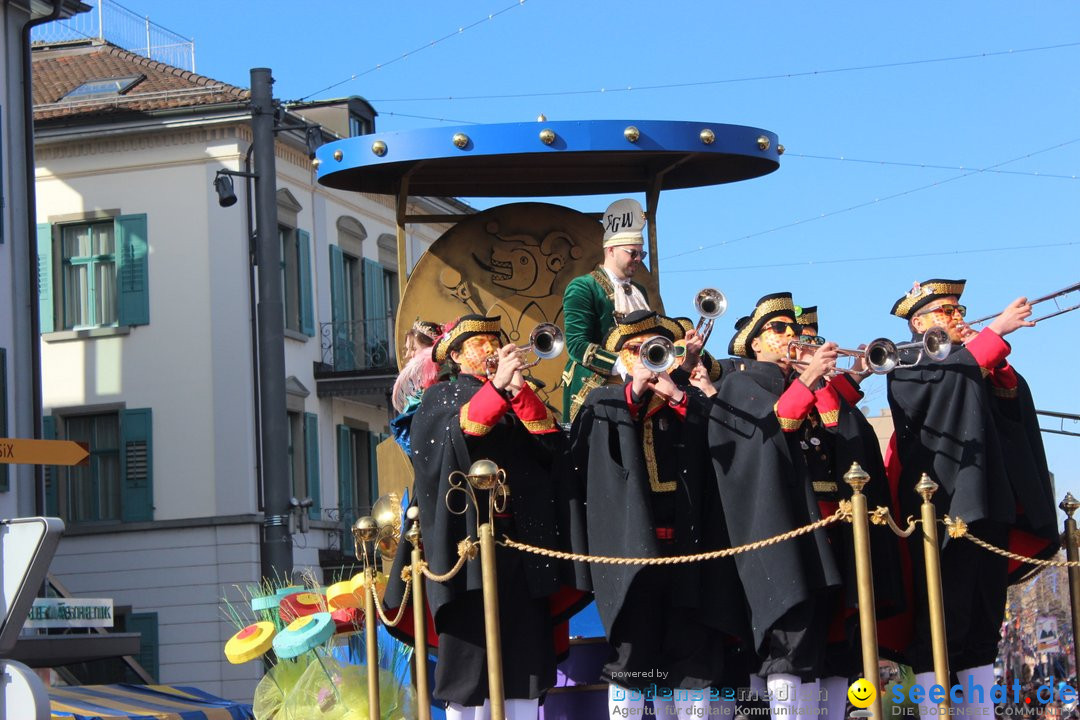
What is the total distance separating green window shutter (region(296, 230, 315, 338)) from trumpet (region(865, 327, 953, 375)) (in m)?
22.9

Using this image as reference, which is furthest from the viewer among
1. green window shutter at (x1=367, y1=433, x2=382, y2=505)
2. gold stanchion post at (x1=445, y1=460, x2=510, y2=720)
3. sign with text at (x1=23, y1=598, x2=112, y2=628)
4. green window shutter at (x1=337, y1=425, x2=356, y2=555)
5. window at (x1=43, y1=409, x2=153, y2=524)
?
green window shutter at (x1=367, y1=433, x2=382, y2=505)

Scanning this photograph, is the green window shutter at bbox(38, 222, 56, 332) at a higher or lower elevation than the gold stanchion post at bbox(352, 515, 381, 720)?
higher

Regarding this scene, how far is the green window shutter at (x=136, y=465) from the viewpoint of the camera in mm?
28312

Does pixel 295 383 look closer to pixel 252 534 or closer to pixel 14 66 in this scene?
pixel 252 534

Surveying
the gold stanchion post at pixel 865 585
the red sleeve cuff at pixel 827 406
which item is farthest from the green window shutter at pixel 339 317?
the gold stanchion post at pixel 865 585

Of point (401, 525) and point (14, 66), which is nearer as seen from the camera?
point (401, 525)

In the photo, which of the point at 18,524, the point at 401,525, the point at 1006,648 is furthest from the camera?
the point at 1006,648

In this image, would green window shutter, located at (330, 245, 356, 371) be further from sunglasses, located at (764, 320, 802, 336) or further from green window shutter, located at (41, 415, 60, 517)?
sunglasses, located at (764, 320, 802, 336)

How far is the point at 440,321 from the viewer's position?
10570mm

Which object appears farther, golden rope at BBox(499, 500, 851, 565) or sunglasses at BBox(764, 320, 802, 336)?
sunglasses at BBox(764, 320, 802, 336)

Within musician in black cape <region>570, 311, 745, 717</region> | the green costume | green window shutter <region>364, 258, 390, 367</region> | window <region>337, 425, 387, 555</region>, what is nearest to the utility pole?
window <region>337, 425, 387, 555</region>

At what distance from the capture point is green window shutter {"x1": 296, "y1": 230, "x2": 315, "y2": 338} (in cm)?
3016

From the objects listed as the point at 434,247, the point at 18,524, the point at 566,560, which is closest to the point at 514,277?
the point at 434,247

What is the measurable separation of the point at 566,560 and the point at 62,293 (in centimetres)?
2274
